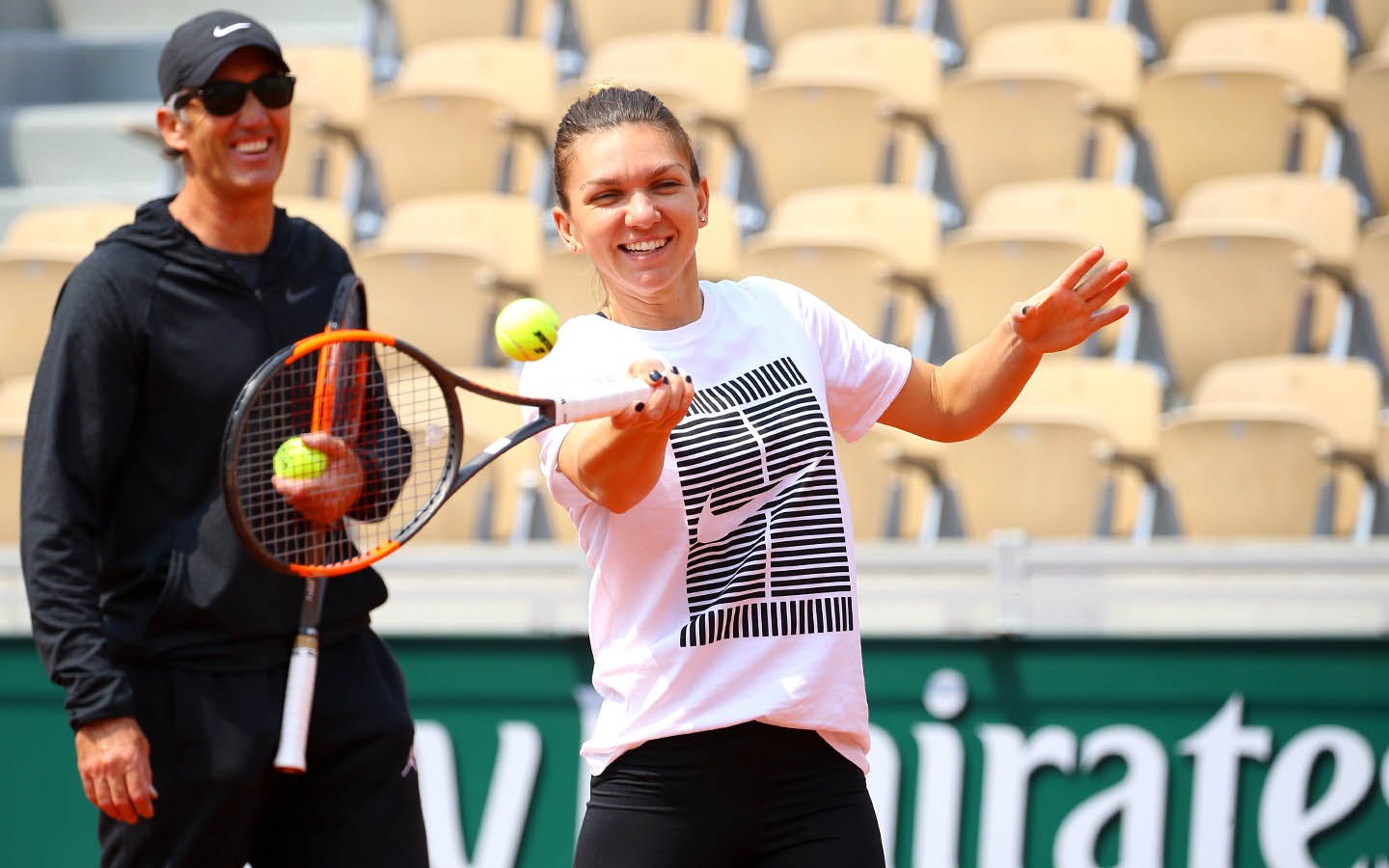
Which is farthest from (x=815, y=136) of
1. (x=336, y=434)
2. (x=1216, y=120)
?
(x=336, y=434)

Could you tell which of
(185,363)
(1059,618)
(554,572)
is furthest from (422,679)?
(185,363)

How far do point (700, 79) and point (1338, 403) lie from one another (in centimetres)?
297

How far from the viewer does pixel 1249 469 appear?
16.6 feet

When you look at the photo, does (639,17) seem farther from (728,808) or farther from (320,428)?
(728,808)

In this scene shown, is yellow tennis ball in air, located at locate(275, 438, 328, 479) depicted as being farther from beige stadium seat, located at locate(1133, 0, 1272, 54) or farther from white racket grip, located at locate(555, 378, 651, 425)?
beige stadium seat, located at locate(1133, 0, 1272, 54)

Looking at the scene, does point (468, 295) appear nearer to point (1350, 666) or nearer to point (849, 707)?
point (1350, 666)

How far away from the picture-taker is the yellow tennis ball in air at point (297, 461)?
2434 millimetres

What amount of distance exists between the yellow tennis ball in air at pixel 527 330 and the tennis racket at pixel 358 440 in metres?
0.06

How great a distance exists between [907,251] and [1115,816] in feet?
8.95

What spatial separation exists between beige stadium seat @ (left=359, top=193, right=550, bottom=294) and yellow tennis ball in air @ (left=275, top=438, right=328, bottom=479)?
3758mm

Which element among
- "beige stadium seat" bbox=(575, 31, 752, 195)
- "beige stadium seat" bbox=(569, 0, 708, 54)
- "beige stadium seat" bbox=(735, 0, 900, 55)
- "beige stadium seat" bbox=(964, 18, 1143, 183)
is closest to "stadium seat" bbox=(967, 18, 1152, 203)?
"beige stadium seat" bbox=(964, 18, 1143, 183)

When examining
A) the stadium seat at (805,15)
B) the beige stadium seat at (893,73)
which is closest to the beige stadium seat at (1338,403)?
the beige stadium seat at (893,73)

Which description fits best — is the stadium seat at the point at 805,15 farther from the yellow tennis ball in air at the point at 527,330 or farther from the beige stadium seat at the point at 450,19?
the yellow tennis ball in air at the point at 527,330

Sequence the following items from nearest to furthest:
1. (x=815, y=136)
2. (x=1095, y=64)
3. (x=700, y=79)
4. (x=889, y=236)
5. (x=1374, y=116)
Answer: (x=889, y=236)
(x=1374, y=116)
(x=815, y=136)
(x=1095, y=64)
(x=700, y=79)
